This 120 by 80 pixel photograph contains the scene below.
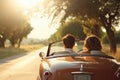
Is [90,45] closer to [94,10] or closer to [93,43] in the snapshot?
[93,43]

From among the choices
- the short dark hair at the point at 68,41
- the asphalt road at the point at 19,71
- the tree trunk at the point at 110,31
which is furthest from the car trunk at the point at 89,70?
the tree trunk at the point at 110,31

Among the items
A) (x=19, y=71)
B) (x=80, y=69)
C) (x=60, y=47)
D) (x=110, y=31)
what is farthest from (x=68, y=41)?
(x=110, y=31)

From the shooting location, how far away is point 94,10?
2947 cm

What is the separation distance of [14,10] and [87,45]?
55.0 m

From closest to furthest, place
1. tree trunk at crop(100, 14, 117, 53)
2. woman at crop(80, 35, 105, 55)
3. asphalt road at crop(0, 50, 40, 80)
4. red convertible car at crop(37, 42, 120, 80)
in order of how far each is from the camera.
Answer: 1. red convertible car at crop(37, 42, 120, 80)
2. woman at crop(80, 35, 105, 55)
3. asphalt road at crop(0, 50, 40, 80)
4. tree trunk at crop(100, 14, 117, 53)

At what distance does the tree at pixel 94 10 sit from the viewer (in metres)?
28.7

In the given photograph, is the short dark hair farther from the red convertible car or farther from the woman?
the red convertible car

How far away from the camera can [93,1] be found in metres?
28.5

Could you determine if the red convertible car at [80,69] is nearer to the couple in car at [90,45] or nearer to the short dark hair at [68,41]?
the couple in car at [90,45]

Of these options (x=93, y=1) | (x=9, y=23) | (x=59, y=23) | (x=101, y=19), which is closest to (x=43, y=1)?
(x=59, y=23)

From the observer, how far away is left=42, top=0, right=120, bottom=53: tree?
28.7 metres

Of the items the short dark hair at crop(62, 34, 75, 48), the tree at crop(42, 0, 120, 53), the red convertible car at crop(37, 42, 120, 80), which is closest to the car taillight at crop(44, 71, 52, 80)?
the red convertible car at crop(37, 42, 120, 80)

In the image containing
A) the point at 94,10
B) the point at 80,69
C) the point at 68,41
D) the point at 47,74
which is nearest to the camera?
the point at 80,69

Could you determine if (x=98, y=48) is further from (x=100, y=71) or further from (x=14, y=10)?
(x=14, y=10)
